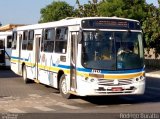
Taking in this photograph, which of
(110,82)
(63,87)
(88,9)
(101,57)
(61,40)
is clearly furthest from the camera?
(88,9)

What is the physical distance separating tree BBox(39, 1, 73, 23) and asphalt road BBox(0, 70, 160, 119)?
147 ft

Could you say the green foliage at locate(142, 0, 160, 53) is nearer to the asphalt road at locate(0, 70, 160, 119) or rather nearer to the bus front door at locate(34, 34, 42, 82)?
the asphalt road at locate(0, 70, 160, 119)

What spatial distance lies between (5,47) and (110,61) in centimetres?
1984

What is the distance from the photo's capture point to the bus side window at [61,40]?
1581 centimetres

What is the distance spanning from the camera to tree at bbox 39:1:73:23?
6412cm

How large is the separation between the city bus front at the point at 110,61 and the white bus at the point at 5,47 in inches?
750

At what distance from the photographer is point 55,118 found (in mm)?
11695

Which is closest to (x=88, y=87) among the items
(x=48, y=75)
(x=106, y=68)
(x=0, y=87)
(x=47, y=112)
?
(x=106, y=68)

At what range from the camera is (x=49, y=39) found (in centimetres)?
1769

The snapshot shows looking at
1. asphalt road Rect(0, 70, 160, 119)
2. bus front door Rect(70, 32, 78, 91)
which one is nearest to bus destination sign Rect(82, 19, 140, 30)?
bus front door Rect(70, 32, 78, 91)

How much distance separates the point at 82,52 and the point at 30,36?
732 centimetres

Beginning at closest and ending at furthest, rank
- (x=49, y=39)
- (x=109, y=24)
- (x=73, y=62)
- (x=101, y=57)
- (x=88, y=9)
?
(x=101, y=57) < (x=109, y=24) < (x=73, y=62) < (x=49, y=39) < (x=88, y=9)

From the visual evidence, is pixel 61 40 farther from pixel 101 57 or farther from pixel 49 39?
pixel 101 57

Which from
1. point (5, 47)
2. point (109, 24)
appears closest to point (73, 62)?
point (109, 24)
